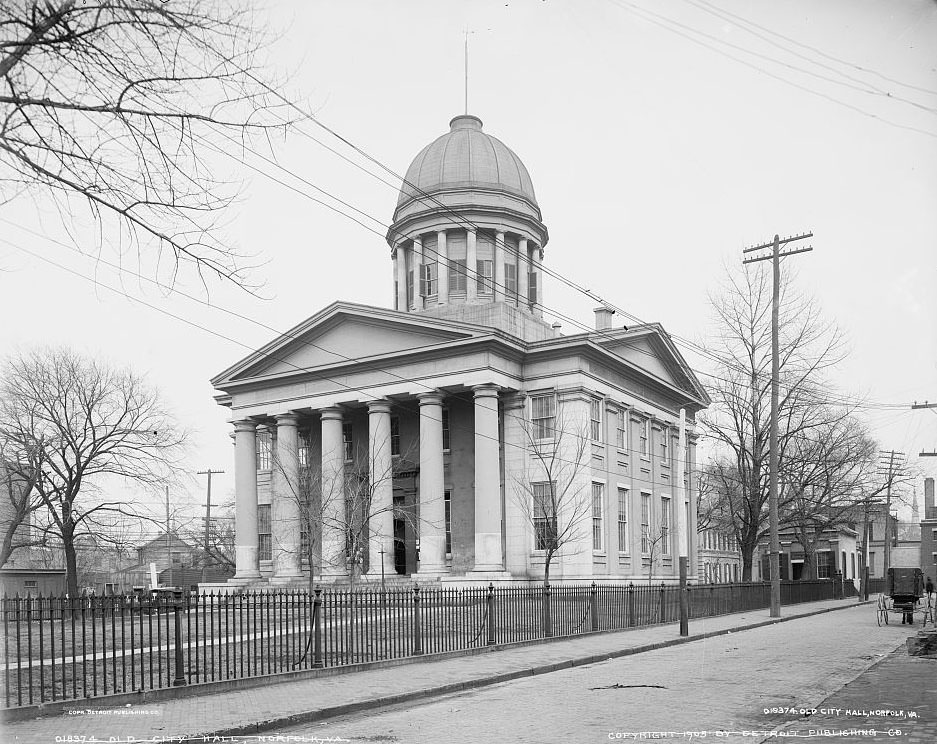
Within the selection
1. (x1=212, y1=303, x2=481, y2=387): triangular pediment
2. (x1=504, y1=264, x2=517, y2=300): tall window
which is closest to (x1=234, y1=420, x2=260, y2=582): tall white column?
(x1=212, y1=303, x2=481, y2=387): triangular pediment

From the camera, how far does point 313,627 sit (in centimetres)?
1672

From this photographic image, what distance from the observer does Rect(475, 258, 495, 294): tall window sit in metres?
53.1

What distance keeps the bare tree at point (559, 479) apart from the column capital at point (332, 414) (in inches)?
340

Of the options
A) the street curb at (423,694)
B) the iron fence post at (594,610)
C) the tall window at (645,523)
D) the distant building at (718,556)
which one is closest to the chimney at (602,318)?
the tall window at (645,523)

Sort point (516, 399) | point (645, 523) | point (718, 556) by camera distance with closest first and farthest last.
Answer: point (516, 399)
point (645, 523)
point (718, 556)

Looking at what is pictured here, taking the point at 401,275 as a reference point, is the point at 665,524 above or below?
below

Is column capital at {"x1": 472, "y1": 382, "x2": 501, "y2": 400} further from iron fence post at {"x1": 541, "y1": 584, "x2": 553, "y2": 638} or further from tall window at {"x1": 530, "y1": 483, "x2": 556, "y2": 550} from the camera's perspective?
iron fence post at {"x1": 541, "y1": 584, "x2": 553, "y2": 638}

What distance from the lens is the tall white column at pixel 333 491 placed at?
44.2 metres

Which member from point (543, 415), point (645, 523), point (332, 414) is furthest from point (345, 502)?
point (645, 523)

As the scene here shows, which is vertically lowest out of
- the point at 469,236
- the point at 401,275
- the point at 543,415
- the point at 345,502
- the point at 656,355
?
the point at 345,502

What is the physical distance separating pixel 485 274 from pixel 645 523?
15.6 m

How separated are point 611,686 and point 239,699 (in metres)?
5.49

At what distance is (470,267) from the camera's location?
5222 centimetres

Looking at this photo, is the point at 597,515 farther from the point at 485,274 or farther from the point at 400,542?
the point at 485,274
